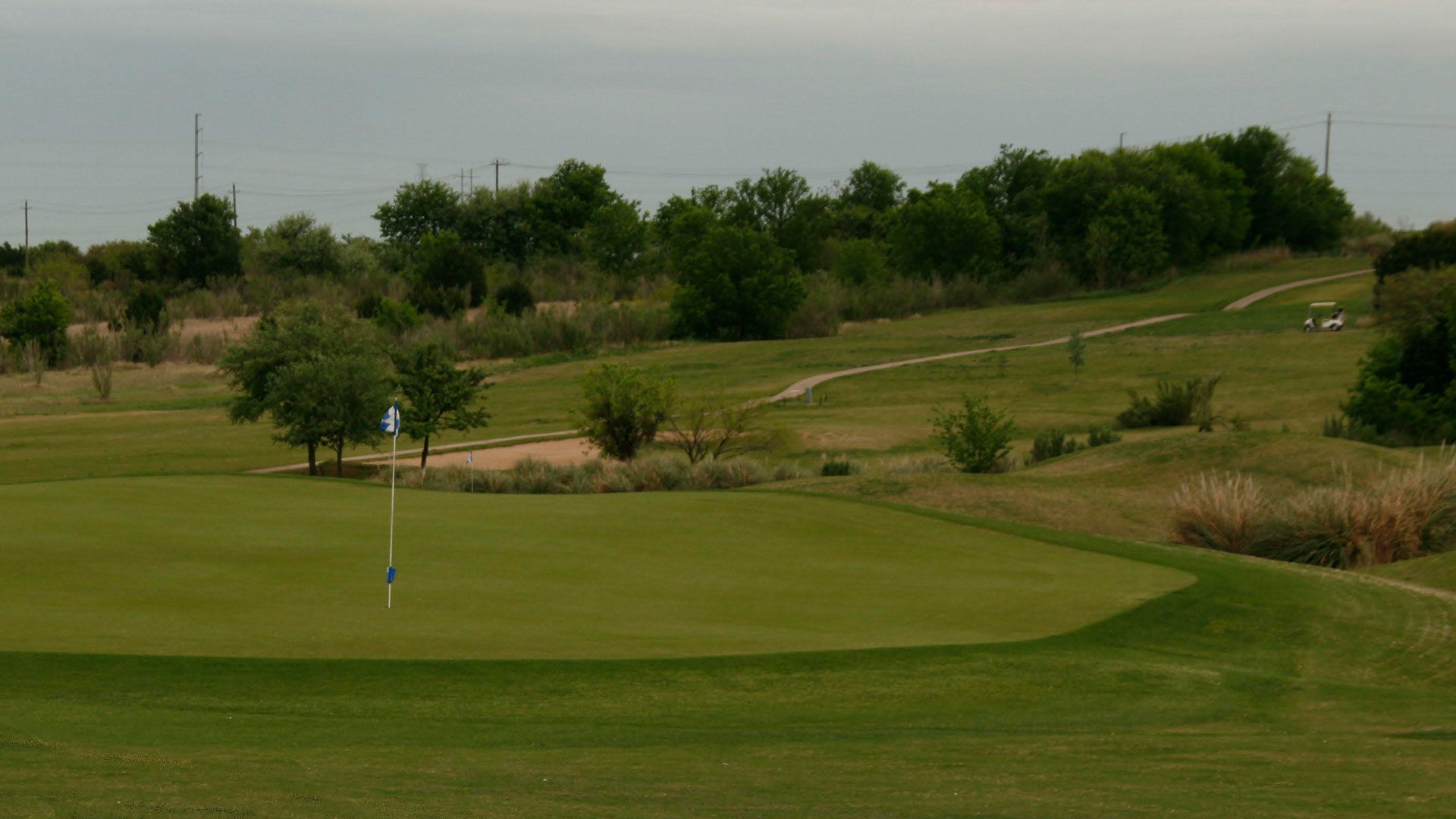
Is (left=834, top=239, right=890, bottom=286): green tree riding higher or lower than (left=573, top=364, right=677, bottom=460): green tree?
higher

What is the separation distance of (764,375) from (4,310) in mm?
29796

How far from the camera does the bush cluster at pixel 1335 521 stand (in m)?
17.9

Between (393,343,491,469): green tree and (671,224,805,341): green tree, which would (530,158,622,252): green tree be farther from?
(393,343,491,469): green tree

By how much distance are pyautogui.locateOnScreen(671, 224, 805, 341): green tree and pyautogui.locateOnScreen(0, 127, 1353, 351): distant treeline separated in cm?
10

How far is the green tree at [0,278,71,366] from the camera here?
2222 inches

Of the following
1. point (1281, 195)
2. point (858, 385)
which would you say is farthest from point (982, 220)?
point (858, 385)

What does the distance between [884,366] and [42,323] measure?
3257 cm

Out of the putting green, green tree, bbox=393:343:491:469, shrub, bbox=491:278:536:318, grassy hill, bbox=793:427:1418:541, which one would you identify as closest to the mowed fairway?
the putting green

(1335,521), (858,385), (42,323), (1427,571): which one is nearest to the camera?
(1427,571)

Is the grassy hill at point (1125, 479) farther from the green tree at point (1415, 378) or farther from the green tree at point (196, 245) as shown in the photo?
the green tree at point (196, 245)

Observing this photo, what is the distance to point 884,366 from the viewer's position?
185 feet

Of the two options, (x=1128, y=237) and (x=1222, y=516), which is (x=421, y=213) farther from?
(x=1222, y=516)

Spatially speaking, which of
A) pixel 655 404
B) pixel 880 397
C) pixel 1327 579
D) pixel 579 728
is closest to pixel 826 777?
pixel 579 728

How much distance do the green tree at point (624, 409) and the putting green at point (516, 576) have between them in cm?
1484
